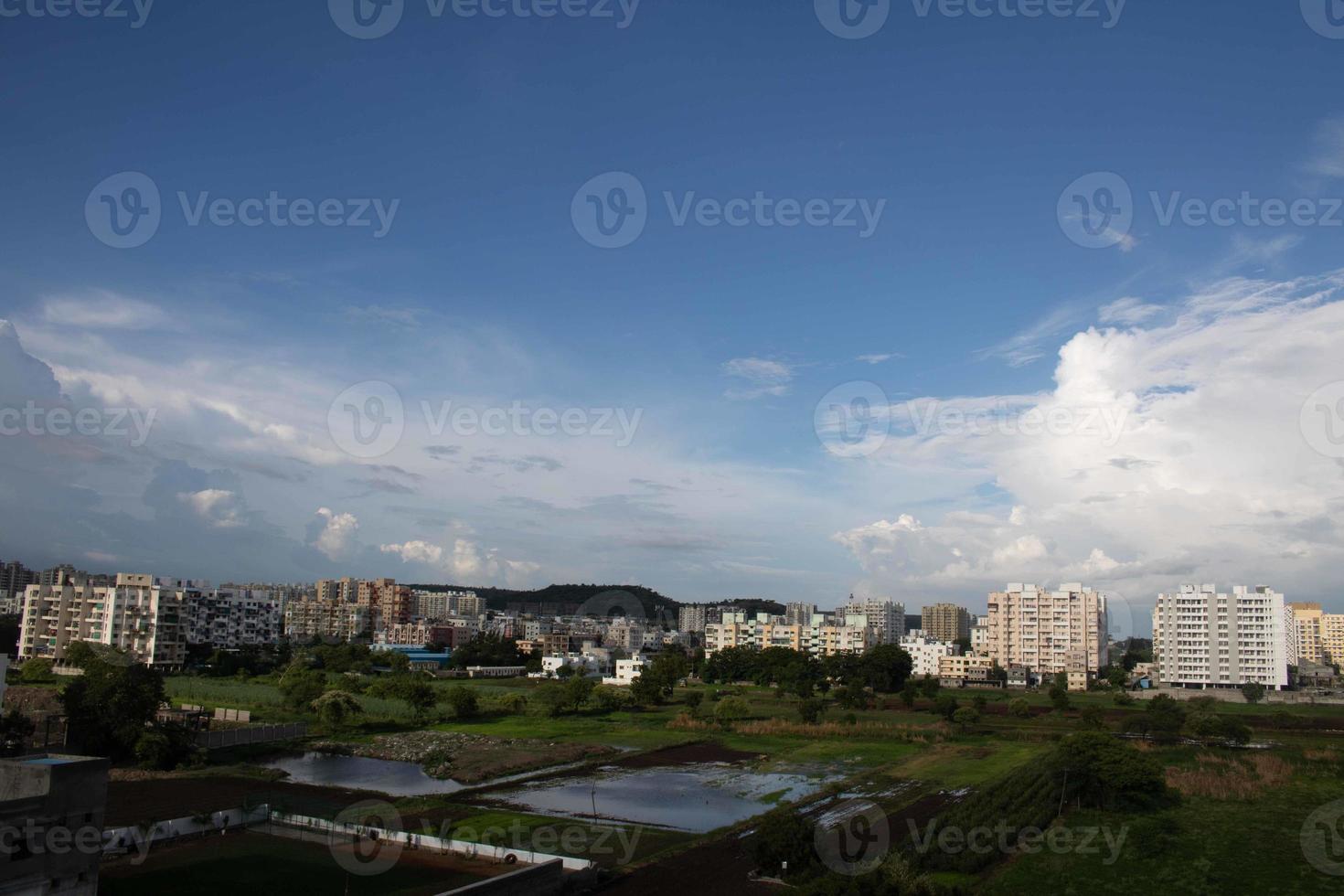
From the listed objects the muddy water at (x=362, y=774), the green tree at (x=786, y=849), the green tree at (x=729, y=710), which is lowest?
the muddy water at (x=362, y=774)

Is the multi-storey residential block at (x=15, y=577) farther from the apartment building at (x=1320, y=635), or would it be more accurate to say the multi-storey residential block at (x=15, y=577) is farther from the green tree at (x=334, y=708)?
the apartment building at (x=1320, y=635)

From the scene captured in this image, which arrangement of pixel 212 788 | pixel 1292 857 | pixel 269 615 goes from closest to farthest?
pixel 1292 857 < pixel 212 788 < pixel 269 615

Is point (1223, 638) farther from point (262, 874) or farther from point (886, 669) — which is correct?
point (262, 874)

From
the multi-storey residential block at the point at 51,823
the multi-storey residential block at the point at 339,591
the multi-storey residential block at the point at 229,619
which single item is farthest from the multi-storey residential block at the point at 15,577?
the multi-storey residential block at the point at 51,823

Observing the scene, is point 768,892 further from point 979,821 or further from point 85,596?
point 85,596

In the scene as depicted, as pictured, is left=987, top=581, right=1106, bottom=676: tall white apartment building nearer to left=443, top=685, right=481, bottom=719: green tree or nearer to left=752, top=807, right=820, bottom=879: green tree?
left=443, top=685, right=481, bottom=719: green tree

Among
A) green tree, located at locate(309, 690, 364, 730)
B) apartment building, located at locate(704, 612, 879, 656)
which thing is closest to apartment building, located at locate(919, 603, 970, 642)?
apartment building, located at locate(704, 612, 879, 656)

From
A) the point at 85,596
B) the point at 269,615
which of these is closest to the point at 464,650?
the point at 269,615
